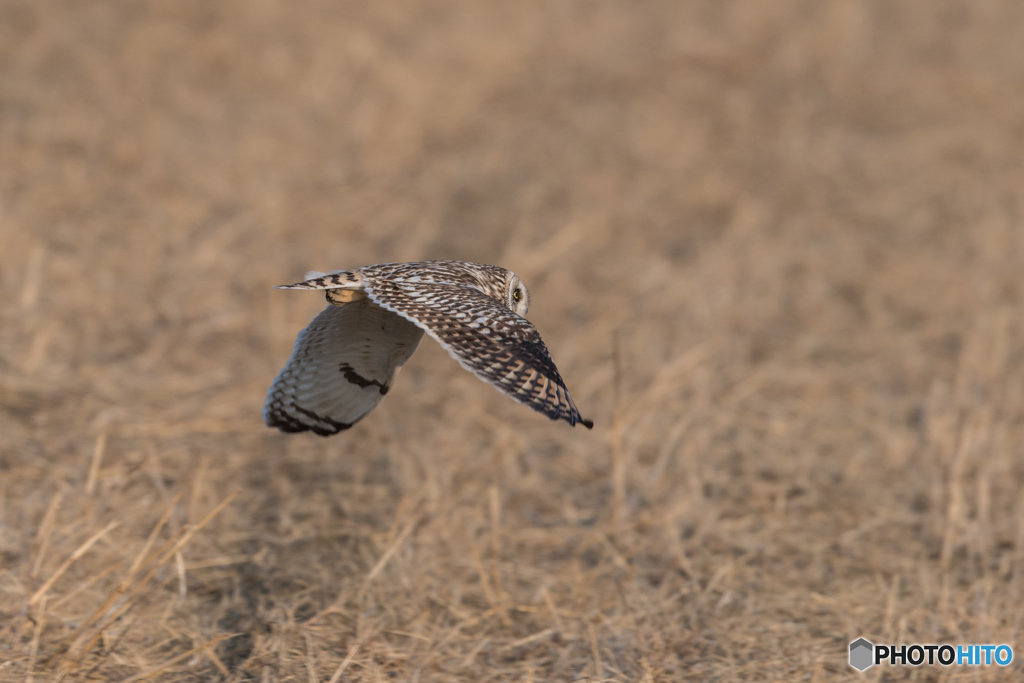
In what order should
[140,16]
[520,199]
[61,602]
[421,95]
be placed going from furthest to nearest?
1. [140,16]
2. [421,95]
3. [520,199]
4. [61,602]

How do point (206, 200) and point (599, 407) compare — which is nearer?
point (599, 407)

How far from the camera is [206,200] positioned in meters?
8.50

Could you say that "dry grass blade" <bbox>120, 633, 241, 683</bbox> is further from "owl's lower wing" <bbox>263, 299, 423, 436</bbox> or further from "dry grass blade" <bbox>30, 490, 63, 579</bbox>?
"owl's lower wing" <bbox>263, 299, 423, 436</bbox>

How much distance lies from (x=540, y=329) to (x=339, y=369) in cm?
348

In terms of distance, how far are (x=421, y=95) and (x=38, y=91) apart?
364cm

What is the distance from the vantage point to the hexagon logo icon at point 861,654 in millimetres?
4086

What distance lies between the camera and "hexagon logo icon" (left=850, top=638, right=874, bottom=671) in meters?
4.09

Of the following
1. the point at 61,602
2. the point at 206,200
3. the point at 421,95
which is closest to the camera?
the point at 61,602

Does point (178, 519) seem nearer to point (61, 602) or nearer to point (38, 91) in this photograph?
point (61, 602)

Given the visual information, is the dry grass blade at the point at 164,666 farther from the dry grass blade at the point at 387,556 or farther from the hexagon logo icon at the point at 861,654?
the hexagon logo icon at the point at 861,654

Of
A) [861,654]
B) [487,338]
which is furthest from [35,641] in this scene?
[861,654]

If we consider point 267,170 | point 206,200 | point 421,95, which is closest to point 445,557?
point 206,200

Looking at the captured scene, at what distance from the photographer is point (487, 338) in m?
3.45

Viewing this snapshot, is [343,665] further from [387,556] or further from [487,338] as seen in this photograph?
[487,338]
